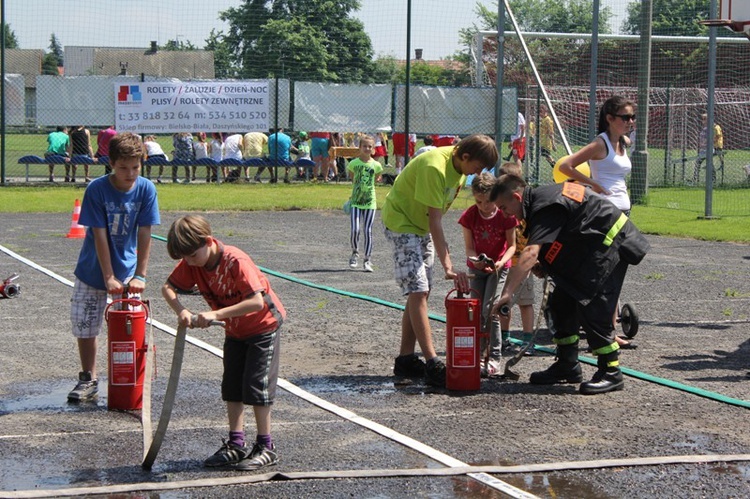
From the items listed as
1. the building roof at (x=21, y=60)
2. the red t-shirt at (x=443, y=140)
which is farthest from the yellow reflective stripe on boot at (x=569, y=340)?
the building roof at (x=21, y=60)

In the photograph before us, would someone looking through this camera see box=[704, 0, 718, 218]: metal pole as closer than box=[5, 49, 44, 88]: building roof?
Yes

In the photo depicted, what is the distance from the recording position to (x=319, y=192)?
80.6ft

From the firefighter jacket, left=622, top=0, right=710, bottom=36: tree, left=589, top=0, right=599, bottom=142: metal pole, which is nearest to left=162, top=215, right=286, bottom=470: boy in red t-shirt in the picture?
the firefighter jacket

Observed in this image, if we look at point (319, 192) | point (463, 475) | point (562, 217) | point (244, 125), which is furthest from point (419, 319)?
point (244, 125)

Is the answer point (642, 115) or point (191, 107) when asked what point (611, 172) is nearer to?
point (642, 115)

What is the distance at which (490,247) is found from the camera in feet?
25.4

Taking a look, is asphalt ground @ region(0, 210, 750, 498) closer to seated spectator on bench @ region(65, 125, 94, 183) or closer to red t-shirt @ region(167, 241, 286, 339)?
red t-shirt @ region(167, 241, 286, 339)

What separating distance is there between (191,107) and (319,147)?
437 cm

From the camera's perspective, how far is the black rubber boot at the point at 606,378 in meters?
7.04

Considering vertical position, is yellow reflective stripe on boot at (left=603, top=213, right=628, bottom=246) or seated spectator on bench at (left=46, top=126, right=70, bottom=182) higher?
seated spectator on bench at (left=46, top=126, right=70, bottom=182)

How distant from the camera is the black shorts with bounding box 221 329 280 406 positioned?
546 cm

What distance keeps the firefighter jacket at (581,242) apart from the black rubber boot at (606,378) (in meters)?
0.42

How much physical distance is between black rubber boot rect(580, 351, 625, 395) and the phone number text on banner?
19.4m

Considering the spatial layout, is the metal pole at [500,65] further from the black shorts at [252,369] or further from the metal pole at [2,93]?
the black shorts at [252,369]
